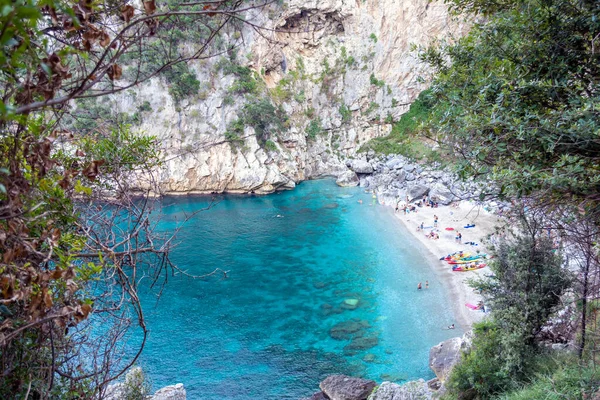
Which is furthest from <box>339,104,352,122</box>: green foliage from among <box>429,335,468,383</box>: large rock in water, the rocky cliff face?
<box>429,335,468,383</box>: large rock in water

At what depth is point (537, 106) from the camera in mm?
4363

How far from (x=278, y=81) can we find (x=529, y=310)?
145 feet

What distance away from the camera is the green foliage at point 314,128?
1938 inches

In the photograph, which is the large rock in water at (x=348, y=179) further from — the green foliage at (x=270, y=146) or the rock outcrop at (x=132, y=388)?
the rock outcrop at (x=132, y=388)

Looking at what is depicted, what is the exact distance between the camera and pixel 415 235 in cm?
2775

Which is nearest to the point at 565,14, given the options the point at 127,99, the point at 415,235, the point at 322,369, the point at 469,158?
the point at 469,158

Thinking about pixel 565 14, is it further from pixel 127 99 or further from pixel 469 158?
pixel 127 99

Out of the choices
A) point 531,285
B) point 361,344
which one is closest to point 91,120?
point 531,285

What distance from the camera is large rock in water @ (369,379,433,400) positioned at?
1013 cm

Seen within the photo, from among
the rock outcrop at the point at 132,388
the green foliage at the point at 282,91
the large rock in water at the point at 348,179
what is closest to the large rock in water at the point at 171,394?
the rock outcrop at the point at 132,388

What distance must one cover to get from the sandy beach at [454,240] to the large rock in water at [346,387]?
21.1 feet

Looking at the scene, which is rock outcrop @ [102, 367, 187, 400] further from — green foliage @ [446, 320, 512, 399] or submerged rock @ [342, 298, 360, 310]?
submerged rock @ [342, 298, 360, 310]

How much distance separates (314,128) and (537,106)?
1810 inches

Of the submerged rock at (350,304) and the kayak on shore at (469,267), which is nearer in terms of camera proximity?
the submerged rock at (350,304)
